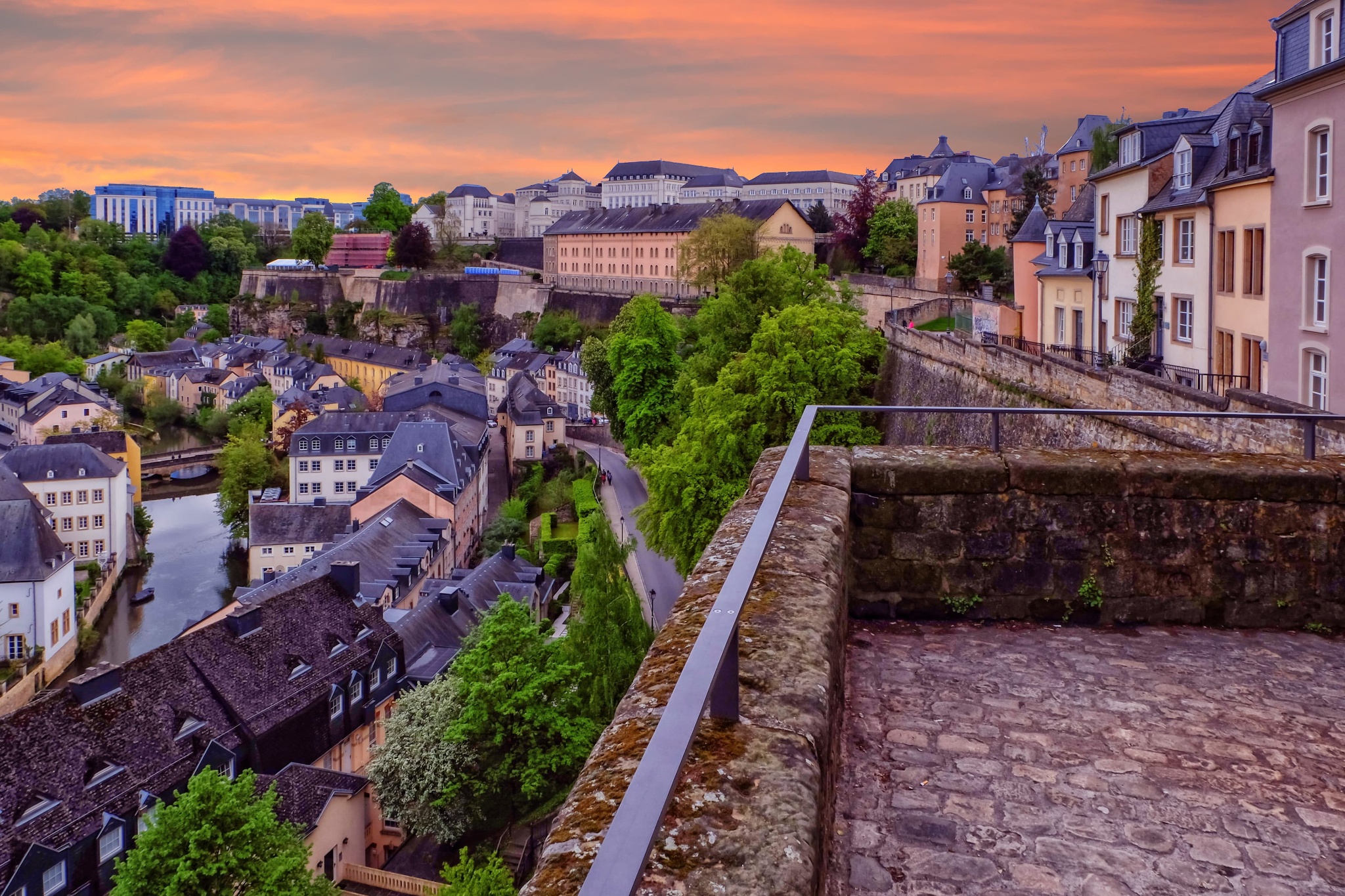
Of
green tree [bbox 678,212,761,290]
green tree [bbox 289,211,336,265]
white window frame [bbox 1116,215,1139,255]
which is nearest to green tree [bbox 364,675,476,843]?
white window frame [bbox 1116,215,1139,255]

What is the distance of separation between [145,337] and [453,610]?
81.0m

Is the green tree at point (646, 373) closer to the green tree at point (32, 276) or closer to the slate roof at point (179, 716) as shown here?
the slate roof at point (179, 716)

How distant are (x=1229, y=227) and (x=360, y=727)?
20.5m

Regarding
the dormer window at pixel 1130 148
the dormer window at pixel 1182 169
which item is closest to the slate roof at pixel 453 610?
the dormer window at pixel 1182 169

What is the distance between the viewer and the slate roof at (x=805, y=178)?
118 metres

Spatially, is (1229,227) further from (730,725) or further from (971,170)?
(971,170)

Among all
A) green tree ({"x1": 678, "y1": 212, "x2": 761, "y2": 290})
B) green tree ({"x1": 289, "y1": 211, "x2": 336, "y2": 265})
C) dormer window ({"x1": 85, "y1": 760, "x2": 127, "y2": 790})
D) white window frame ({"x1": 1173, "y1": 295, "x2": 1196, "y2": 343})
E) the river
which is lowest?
the river

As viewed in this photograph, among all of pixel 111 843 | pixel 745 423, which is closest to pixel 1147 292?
pixel 745 423

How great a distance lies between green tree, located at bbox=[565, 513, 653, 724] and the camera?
2050cm

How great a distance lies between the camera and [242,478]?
50.8m

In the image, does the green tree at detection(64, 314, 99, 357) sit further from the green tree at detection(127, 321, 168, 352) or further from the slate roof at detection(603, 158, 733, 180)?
the slate roof at detection(603, 158, 733, 180)

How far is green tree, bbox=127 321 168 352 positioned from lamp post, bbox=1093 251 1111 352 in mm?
89931

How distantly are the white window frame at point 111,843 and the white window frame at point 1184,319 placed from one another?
2118 cm

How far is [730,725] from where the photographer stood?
238 centimetres
